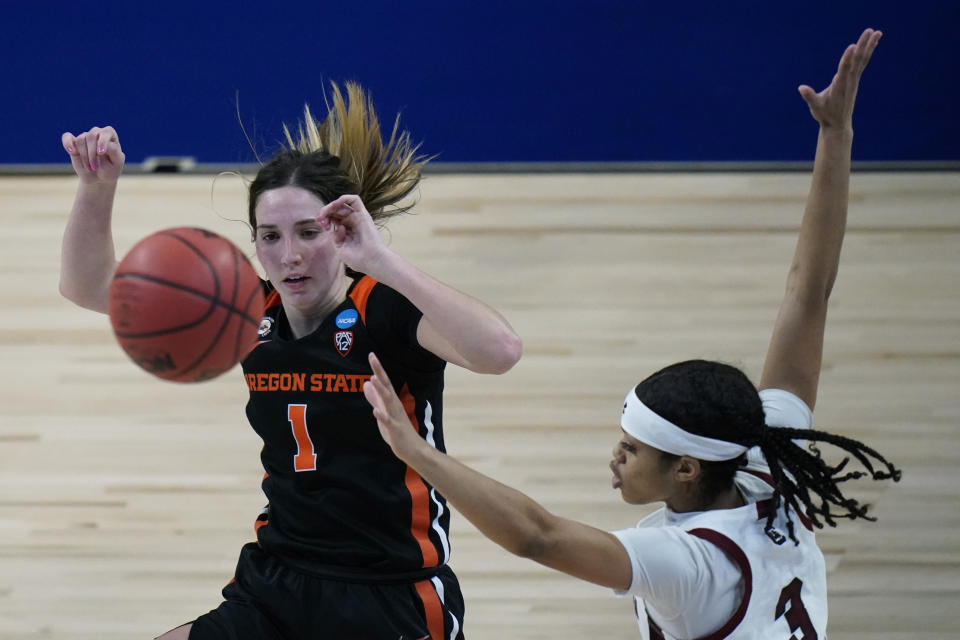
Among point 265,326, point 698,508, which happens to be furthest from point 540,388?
point 698,508

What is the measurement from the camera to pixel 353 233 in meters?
2.48

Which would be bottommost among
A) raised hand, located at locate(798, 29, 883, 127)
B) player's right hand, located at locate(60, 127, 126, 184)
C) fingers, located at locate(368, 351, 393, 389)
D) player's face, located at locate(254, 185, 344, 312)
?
fingers, located at locate(368, 351, 393, 389)

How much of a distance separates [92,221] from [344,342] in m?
0.67

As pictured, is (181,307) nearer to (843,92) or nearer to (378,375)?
(378,375)

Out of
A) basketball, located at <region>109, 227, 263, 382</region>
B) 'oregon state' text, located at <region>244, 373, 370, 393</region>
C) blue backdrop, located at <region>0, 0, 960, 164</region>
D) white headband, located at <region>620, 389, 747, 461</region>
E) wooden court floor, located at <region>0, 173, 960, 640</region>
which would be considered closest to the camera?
white headband, located at <region>620, 389, 747, 461</region>

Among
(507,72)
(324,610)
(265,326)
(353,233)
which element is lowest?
(324,610)

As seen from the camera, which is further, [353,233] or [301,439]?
[301,439]

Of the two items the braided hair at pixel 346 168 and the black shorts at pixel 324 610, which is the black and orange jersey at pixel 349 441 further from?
the braided hair at pixel 346 168

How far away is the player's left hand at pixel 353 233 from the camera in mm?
2438

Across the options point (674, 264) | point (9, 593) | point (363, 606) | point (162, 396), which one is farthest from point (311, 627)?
point (674, 264)

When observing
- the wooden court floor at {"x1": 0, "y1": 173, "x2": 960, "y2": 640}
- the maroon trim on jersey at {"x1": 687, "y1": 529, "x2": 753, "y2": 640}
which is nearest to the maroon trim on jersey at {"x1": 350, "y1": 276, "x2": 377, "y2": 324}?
the maroon trim on jersey at {"x1": 687, "y1": 529, "x2": 753, "y2": 640}

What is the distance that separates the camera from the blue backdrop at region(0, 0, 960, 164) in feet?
20.9

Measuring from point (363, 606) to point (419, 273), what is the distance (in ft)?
2.47

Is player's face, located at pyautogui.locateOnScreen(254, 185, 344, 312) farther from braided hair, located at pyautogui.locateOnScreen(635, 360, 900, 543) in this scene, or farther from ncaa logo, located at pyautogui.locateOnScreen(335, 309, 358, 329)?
braided hair, located at pyautogui.locateOnScreen(635, 360, 900, 543)
